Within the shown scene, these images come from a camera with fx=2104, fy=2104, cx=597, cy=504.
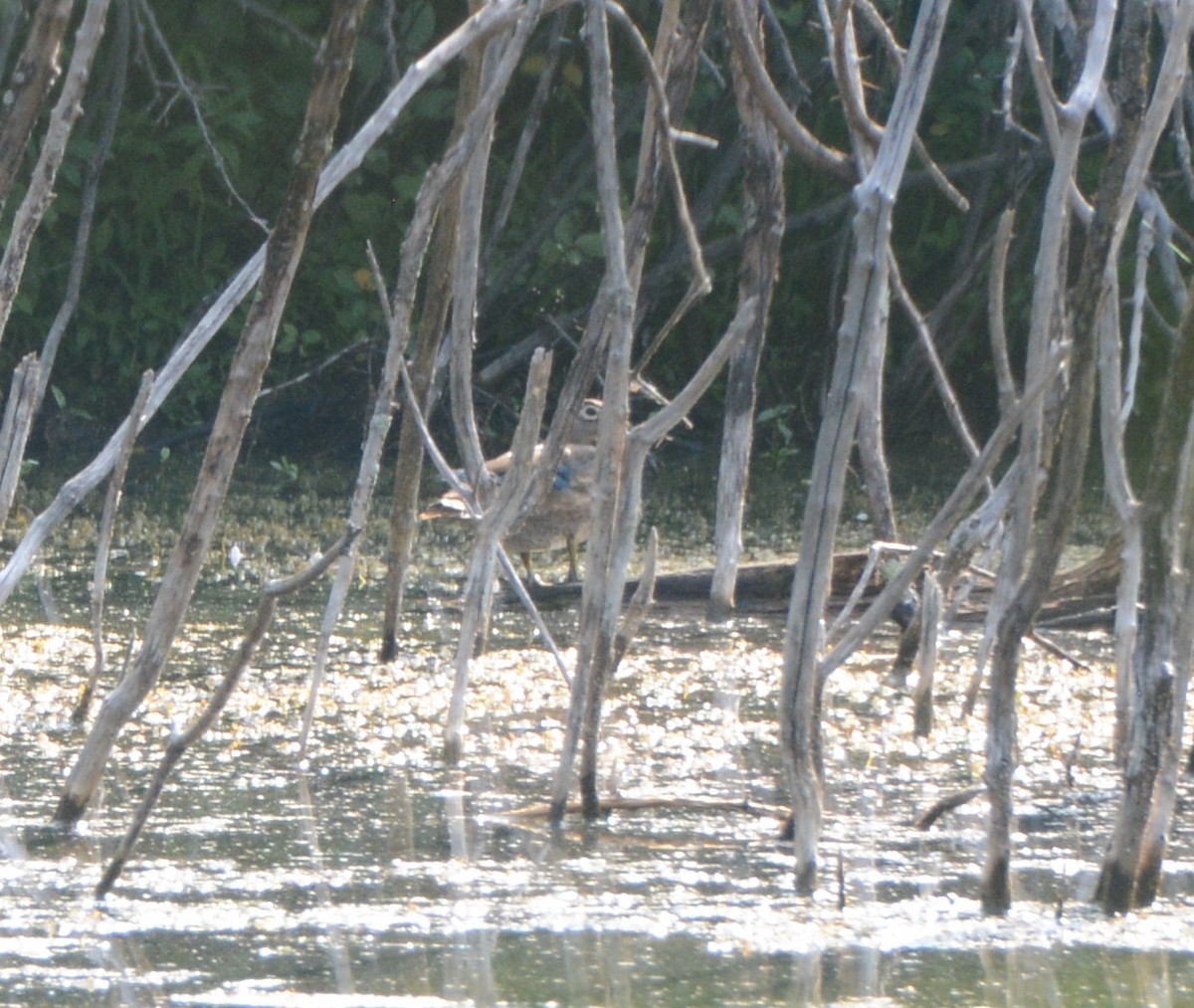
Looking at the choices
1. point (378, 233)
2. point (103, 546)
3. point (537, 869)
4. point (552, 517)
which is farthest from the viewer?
point (378, 233)

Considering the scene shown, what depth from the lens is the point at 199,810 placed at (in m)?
2.93

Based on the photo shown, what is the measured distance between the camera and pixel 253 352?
250 cm

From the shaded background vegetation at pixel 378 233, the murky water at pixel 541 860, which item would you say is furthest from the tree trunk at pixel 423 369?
the shaded background vegetation at pixel 378 233

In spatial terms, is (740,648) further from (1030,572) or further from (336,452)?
(336,452)

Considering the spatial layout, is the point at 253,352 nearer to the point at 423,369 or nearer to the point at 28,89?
the point at 28,89

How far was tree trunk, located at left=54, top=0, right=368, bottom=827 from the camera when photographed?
238 centimetres

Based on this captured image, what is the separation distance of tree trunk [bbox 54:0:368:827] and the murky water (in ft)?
0.95

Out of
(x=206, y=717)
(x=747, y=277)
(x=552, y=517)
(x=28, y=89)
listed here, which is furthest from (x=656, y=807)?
(x=552, y=517)

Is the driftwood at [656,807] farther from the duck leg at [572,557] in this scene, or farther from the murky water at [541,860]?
the duck leg at [572,557]

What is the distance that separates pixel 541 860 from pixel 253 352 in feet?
2.49

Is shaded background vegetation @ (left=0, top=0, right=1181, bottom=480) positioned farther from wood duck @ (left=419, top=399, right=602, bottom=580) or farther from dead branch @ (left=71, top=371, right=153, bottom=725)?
dead branch @ (left=71, top=371, right=153, bottom=725)

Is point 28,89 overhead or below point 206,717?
overhead

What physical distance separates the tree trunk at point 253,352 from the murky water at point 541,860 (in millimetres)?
290

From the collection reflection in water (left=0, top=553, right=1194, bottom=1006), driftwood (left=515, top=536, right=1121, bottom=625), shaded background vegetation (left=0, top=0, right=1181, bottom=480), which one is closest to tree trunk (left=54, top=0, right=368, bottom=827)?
reflection in water (left=0, top=553, right=1194, bottom=1006)
